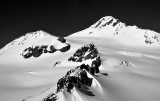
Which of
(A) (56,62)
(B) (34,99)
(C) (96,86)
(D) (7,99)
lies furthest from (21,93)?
(A) (56,62)

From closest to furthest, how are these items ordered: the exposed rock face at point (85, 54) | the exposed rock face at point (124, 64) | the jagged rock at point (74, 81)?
the jagged rock at point (74, 81) → the exposed rock face at point (124, 64) → the exposed rock face at point (85, 54)

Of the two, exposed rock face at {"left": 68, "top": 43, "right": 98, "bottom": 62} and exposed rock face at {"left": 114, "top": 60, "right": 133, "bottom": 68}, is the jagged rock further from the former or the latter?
exposed rock face at {"left": 68, "top": 43, "right": 98, "bottom": 62}

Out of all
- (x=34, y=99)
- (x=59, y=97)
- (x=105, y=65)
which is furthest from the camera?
(x=105, y=65)

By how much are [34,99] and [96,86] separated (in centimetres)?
1970

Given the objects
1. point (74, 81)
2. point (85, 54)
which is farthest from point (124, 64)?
point (74, 81)

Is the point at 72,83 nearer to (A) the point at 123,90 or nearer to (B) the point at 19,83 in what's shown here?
(A) the point at 123,90

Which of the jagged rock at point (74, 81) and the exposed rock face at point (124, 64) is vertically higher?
the jagged rock at point (74, 81)

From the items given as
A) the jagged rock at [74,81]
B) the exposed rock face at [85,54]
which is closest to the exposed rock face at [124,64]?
the exposed rock face at [85,54]

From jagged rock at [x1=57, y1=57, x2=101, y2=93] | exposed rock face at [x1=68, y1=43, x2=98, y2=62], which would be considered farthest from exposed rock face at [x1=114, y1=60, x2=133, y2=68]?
jagged rock at [x1=57, y1=57, x2=101, y2=93]

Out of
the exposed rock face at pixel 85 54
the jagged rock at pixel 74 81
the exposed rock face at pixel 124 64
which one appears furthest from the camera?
the exposed rock face at pixel 85 54

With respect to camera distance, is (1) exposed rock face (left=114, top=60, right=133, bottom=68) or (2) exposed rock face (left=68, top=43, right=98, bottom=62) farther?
(2) exposed rock face (left=68, top=43, right=98, bottom=62)

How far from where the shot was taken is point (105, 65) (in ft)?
537

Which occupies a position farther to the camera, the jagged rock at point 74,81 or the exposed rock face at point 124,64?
the exposed rock face at point 124,64

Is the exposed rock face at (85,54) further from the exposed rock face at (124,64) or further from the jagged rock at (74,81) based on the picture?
the jagged rock at (74,81)
